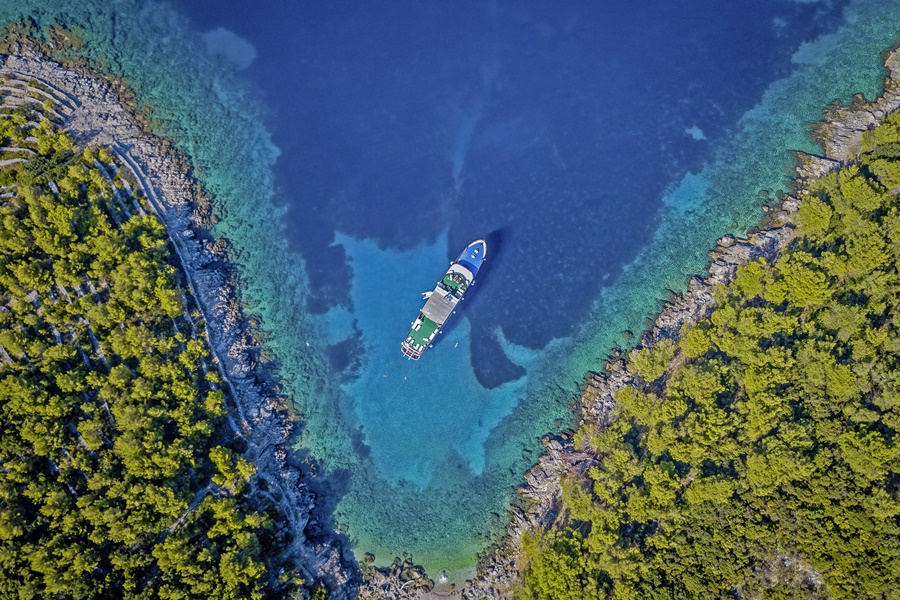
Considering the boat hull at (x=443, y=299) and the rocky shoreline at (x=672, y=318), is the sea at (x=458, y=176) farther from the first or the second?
the boat hull at (x=443, y=299)

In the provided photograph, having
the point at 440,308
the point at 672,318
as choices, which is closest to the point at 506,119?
the point at 440,308

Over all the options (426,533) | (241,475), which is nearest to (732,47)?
(426,533)

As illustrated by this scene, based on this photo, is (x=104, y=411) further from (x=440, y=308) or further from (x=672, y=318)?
(x=672, y=318)

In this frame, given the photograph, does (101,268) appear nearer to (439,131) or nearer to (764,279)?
(439,131)

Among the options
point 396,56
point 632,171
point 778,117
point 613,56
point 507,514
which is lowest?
point 507,514

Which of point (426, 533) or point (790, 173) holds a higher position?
point (790, 173)

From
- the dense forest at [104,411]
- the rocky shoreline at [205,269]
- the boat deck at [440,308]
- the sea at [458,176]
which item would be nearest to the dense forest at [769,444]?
the sea at [458,176]
